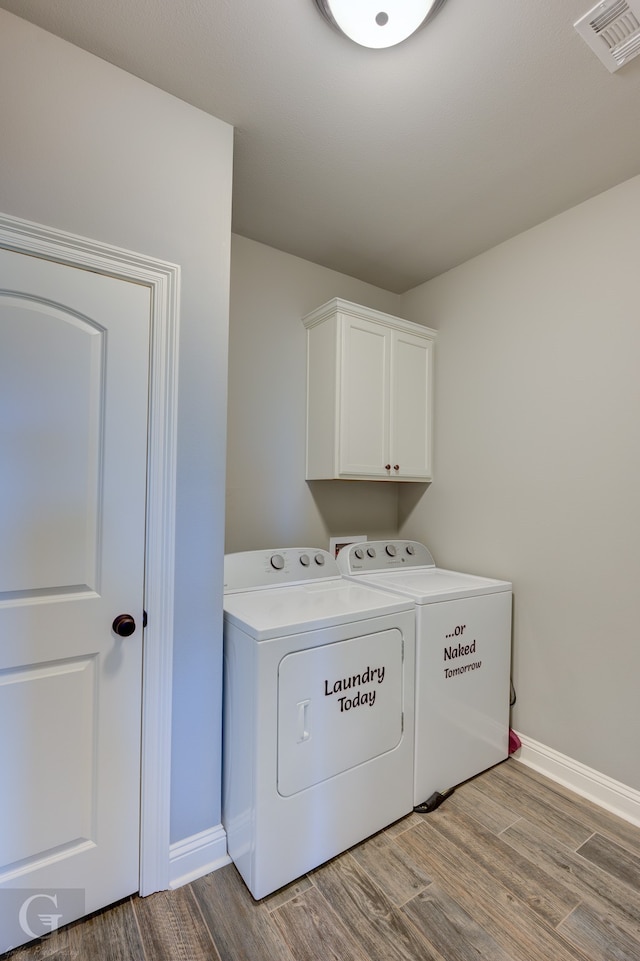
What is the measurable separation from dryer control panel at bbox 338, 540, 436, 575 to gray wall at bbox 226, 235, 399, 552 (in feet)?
0.97

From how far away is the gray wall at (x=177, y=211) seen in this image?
4.04ft

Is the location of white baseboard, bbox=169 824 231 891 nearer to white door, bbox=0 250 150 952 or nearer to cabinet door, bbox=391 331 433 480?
white door, bbox=0 250 150 952

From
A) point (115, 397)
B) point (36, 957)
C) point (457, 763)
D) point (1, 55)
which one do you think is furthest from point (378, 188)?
point (36, 957)

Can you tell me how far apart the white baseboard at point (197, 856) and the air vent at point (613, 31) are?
2760 millimetres

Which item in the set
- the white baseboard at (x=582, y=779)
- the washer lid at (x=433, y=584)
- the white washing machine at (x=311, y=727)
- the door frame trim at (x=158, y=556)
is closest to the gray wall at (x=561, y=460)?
the white baseboard at (x=582, y=779)

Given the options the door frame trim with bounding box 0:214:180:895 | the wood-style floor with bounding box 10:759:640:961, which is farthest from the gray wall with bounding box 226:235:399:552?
the wood-style floor with bounding box 10:759:640:961

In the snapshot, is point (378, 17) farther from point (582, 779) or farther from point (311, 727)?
point (582, 779)

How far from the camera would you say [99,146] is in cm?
133

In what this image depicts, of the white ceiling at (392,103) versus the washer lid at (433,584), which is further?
the washer lid at (433,584)

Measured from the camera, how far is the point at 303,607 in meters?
1.65

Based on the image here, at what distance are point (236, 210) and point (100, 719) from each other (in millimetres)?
2194

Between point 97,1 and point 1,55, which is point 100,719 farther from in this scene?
point 97,1

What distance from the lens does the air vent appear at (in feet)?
3.81

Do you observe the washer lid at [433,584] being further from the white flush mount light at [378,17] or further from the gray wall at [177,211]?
the white flush mount light at [378,17]
